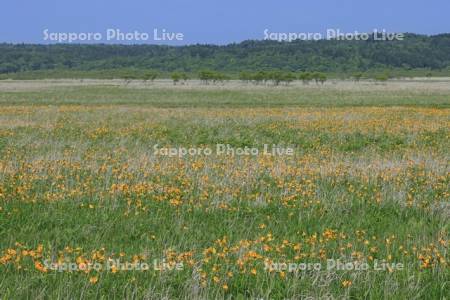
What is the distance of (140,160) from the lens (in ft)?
39.2

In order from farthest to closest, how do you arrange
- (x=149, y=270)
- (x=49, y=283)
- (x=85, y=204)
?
(x=85, y=204) < (x=149, y=270) < (x=49, y=283)

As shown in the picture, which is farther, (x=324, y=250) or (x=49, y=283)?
(x=324, y=250)

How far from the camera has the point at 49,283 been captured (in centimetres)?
537

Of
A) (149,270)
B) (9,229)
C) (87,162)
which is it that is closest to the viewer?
(149,270)

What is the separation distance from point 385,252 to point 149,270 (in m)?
2.94

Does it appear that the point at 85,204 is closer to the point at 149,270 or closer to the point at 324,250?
the point at 149,270

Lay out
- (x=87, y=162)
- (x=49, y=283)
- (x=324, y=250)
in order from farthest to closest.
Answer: (x=87, y=162), (x=324, y=250), (x=49, y=283)

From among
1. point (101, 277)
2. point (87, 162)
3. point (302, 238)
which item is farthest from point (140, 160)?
point (101, 277)

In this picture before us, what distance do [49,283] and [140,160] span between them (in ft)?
21.9

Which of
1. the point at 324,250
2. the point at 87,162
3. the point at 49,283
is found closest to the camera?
the point at 49,283

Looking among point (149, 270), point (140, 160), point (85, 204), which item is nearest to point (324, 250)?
point (149, 270)

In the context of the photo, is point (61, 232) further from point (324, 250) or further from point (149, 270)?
point (324, 250)

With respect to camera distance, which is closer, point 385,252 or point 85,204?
point 385,252

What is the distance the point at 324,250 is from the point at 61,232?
11.3ft
